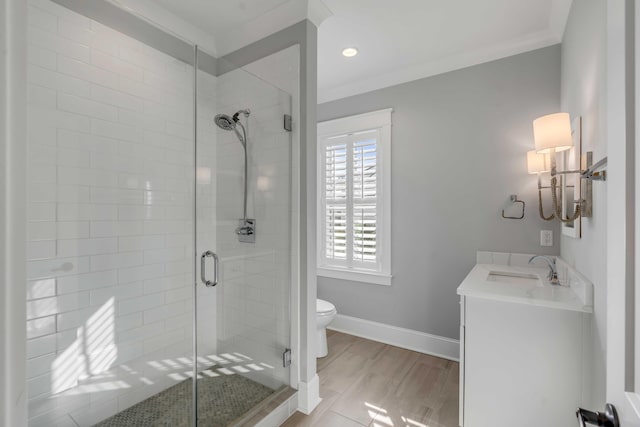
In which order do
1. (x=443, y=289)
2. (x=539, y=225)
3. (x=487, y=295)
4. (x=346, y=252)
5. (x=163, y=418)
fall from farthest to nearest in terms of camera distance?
(x=346, y=252)
(x=443, y=289)
(x=539, y=225)
(x=163, y=418)
(x=487, y=295)

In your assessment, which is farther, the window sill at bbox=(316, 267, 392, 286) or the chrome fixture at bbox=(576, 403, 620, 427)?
the window sill at bbox=(316, 267, 392, 286)

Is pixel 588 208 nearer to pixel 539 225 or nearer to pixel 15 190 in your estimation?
pixel 539 225

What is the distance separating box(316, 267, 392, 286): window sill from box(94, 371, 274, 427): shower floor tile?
1.46m

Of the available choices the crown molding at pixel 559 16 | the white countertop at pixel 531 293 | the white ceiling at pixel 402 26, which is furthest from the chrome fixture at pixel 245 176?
the crown molding at pixel 559 16

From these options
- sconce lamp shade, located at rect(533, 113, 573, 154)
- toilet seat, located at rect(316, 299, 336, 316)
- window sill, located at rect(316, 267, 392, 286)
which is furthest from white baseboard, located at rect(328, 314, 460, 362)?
sconce lamp shade, located at rect(533, 113, 573, 154)

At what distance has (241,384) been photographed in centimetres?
191

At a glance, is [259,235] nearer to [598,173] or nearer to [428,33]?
[598,173]

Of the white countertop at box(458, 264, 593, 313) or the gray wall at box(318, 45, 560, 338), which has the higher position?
the gray wall at box(318, 45, 560, 338)

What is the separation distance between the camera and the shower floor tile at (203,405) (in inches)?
67.2

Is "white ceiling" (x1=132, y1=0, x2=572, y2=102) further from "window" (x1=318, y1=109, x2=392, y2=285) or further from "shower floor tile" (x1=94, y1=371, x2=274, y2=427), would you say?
"shower floor tile" (x1=94, y1=371, x2=274, y2=427)

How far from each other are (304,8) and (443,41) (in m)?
1.19

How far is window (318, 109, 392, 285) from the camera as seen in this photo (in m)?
2.99

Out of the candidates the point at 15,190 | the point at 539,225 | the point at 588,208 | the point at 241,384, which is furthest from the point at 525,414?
the point at 15,190

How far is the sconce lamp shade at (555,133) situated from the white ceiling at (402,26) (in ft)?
2.91
